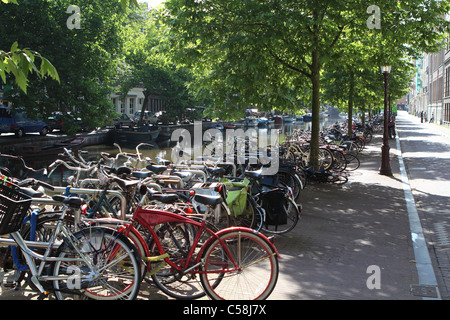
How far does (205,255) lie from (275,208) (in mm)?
2783

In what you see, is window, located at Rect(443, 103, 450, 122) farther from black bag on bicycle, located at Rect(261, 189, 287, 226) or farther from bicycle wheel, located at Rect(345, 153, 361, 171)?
black bag on bicycle, located at Rect(261, 189, 287, 226)

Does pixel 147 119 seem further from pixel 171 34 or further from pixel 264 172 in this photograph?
pixel 264 172

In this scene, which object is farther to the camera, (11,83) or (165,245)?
(11,83)

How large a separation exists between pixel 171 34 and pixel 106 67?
17.7 metres

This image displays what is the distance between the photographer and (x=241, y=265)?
14.2 ft

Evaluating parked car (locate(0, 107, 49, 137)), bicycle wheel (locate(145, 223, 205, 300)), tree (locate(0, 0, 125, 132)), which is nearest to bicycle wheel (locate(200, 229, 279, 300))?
bicycle wheel (locate(145, 223, 205, 300))

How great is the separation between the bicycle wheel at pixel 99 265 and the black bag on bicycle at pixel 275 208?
3.10 m

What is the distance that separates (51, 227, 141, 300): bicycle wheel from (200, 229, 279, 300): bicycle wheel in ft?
2.20

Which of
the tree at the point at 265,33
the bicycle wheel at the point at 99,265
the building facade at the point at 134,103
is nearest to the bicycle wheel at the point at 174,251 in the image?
the bicycle wheel at the point at 99,265

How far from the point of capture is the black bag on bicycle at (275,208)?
684 centimetres

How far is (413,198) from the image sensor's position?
1073cm

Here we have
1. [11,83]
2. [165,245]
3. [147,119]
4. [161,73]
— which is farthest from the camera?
[147,119]
